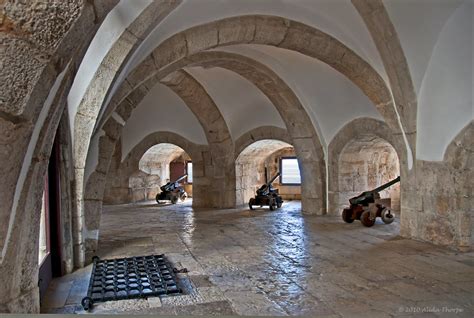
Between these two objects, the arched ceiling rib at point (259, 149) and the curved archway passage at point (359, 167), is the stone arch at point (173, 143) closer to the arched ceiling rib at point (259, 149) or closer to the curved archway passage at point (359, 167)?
the arched ceiling rib at point (259, 149)

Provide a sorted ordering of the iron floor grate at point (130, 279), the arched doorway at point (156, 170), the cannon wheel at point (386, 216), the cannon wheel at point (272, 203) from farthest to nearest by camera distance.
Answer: the arched doorway at point (156, 170)
the cannon wheel at point (272, 203)
the cannon wheel at point (386, 216)
the iron floor grate at point (130, 279)

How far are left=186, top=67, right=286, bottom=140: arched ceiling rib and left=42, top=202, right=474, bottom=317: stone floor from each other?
294 cm

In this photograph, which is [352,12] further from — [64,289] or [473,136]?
[64,289]

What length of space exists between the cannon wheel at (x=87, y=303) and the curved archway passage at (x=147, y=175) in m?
7.87

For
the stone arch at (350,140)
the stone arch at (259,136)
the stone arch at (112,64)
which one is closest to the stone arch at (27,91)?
the stone arch at (112,64)

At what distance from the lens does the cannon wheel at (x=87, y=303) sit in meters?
2.91

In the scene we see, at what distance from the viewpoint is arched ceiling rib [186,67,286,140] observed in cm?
845

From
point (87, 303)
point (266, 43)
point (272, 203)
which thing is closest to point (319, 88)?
point (266, 43)

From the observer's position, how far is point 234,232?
605cm

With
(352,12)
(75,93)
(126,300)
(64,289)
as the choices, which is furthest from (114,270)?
(352,12)

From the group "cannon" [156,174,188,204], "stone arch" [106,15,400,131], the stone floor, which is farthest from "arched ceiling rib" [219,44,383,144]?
"cannon" [156,174,188,204]

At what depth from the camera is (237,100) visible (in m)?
8.93

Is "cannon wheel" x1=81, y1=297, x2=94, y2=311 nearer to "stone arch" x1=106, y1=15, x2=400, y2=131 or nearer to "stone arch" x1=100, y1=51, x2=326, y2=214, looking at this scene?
"stone arch" x1=106, y1=15, x2=400, y2=131

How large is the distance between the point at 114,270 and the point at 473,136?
387 centimetres
